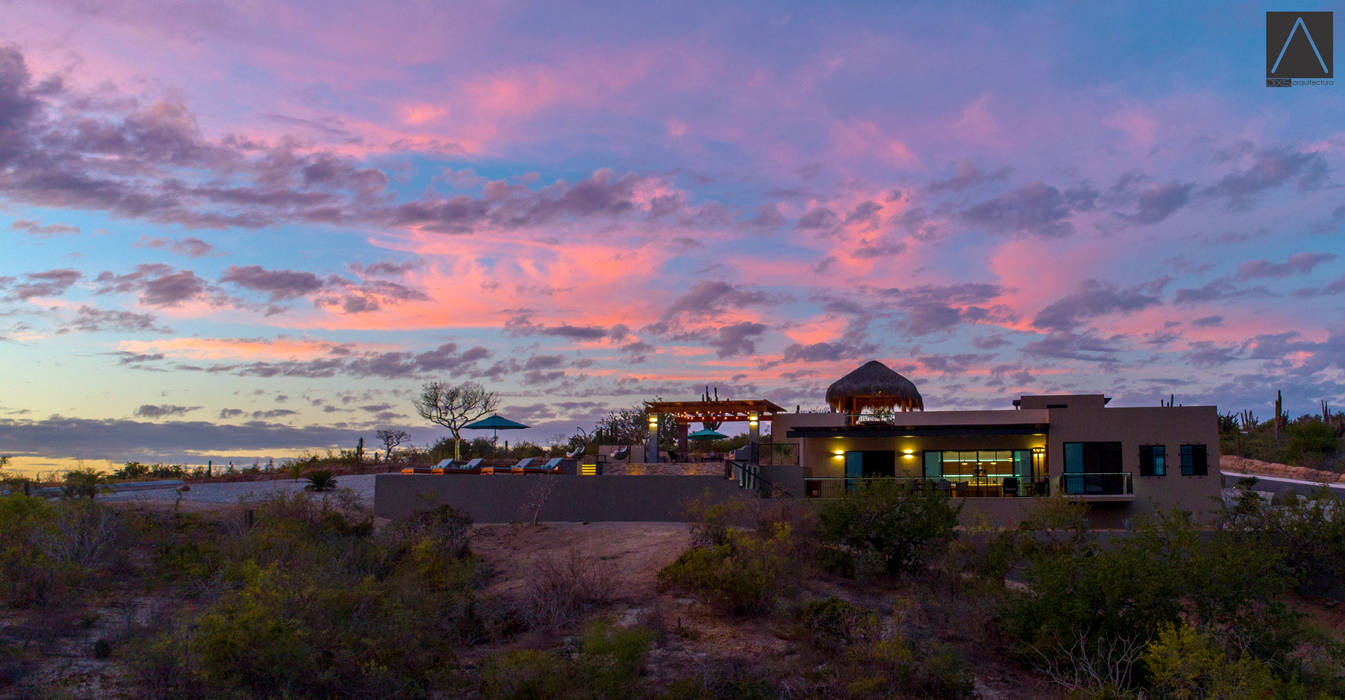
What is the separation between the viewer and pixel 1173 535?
49.9ft

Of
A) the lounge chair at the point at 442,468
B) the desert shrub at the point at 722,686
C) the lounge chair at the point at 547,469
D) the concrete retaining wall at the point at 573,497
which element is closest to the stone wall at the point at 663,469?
the lounge chair at the point at 547,469

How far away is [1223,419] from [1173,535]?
50945 mm

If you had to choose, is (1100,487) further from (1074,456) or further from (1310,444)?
(1310,444)

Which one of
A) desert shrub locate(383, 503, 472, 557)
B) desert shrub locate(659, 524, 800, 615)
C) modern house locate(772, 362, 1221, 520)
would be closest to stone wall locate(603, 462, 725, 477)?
modern house locate(772, 362, 1221, 520)

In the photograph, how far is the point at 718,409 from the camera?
32125 mm

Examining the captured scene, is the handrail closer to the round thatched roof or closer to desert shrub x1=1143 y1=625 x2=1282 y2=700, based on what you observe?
the round thatched roof

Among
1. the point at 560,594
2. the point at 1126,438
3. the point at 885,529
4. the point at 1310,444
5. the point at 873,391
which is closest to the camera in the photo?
the point at 560,594

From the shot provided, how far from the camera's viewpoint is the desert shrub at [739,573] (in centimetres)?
1557

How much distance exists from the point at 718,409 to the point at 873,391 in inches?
221

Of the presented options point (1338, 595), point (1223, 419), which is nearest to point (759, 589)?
point (1338, 595)

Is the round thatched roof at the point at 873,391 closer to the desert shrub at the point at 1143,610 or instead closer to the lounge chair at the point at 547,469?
the lounge chair at the point at 547,469

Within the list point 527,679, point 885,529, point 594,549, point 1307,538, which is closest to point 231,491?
point 594,549

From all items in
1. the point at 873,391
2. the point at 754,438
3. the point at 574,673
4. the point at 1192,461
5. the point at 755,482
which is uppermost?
the point at 873,391

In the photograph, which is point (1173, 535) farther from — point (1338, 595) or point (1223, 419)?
point (1223, 419)
